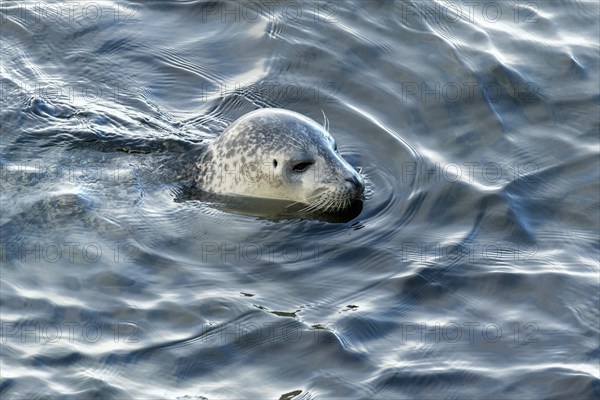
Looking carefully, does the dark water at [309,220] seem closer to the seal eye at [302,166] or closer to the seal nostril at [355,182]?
the seal nostril at [355,182]

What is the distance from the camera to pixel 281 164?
27.3ft

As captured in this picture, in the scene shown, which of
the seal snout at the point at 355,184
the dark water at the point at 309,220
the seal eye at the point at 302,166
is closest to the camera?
the dark water at the point at 309,220

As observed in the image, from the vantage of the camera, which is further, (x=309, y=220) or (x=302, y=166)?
(x=302, y=166)

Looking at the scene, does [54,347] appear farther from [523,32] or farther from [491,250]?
[523,32]

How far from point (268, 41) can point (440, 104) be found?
1.79 m

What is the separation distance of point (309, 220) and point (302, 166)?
454 mm

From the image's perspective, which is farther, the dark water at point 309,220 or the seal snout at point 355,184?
the seal snout at point 355,184

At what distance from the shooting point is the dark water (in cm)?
628

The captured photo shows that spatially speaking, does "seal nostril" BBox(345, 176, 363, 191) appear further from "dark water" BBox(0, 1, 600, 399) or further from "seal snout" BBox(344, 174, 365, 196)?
"dark water" BBox(0, 1, 600, 399)

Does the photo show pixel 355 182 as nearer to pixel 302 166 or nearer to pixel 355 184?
pixel 355 184

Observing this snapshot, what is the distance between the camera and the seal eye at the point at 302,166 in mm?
8289

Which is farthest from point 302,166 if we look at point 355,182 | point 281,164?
point 355,182

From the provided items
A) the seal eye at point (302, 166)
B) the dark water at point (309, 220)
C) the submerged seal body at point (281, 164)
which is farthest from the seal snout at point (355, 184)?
the seal eye at point (302, 166)

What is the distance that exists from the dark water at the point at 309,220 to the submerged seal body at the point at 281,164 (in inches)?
9.0
